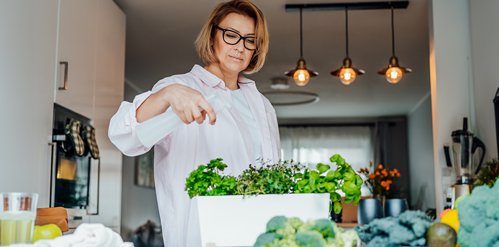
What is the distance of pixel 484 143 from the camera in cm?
286

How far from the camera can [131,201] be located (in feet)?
20.9

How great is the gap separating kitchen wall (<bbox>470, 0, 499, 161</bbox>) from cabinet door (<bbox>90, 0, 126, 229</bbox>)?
7.75 ft

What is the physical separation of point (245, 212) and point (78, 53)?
2344 millimetres

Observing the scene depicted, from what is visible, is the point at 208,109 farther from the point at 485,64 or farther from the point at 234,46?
the point at 485,64

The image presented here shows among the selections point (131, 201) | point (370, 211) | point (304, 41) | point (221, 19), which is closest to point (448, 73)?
point (304, 41)

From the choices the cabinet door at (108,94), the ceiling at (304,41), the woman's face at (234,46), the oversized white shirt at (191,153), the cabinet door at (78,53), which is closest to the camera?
the oversized white shirt at (191,153)

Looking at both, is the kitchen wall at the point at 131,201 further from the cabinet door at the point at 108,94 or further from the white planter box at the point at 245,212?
the white planter box at the point at 245,212

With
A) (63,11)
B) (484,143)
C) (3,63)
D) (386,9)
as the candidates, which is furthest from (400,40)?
(3,63)

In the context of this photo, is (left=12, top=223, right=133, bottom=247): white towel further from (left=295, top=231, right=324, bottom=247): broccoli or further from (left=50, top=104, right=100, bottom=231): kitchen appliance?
(left=50, top=104, right=100, bottom=231): kitchen appliance

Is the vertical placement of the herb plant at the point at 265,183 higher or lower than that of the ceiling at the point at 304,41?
lower

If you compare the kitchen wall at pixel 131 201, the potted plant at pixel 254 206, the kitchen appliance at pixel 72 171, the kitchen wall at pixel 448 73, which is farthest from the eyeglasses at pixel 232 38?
the kitchen wall at pixel 131 201

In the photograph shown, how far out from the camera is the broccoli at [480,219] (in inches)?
20.9

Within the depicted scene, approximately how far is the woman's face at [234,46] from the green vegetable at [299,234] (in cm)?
71

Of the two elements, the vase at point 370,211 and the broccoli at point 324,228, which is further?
the vase at point 370,211
